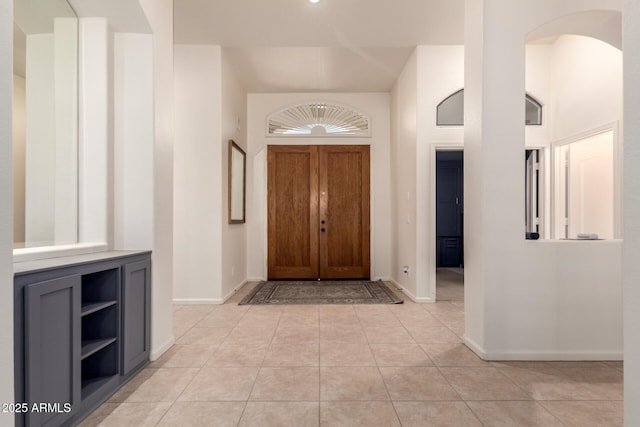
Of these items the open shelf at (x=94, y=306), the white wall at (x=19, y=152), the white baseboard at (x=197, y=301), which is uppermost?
the white wall at (x=19, y=152)

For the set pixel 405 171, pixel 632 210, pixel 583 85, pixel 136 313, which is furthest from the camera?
pixel 405 171

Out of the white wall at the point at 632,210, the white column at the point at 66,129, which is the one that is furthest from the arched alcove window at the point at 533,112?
the white column at the point at 66,129

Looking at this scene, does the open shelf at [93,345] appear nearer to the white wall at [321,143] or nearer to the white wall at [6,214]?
the white wall at [6,214]

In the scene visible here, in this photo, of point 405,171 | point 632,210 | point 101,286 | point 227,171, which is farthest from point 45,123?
point 405,171

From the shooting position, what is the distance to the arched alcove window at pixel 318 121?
20.3 ft

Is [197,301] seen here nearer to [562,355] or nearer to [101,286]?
[101,286]

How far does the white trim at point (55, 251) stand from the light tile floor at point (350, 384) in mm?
910

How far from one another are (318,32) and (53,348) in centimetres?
389

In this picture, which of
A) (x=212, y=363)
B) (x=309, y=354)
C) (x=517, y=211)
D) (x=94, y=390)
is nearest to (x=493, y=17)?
(x=517, y=211)

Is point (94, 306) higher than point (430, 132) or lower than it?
lower

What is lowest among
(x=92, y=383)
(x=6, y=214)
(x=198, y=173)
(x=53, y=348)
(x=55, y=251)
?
(x=92, y=383)

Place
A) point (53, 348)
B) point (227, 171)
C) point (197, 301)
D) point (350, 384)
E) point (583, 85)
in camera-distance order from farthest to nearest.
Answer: point (227, 171) < point (197, 301) < point (583, 85) < point (350, 384) < point (53, 348)

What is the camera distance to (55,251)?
207 cm

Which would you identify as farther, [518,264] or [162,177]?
[162,177]
